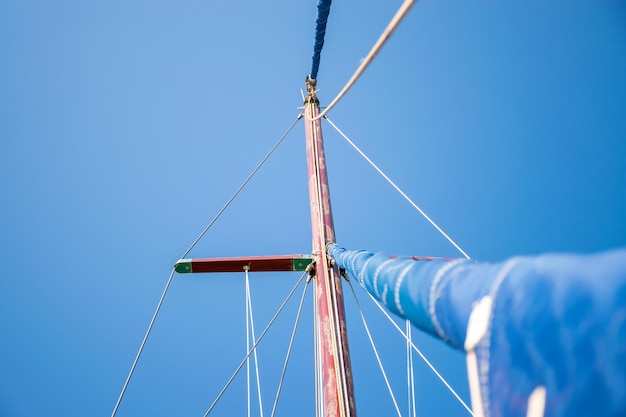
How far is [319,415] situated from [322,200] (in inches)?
73.8

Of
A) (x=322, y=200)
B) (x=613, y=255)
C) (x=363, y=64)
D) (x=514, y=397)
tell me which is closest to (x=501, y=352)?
(x=514, y=397)

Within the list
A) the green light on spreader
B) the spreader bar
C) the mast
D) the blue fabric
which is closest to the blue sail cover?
the mast

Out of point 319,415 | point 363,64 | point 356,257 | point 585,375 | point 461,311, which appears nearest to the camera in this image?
point 585,375

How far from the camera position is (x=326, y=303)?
10.4ft

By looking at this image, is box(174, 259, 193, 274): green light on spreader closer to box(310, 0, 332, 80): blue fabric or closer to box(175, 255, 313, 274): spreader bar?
box(175, 255, 313, 274): spreader bar

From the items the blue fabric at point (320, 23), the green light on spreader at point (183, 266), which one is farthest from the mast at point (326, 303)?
the green light on spreader at point (183, 266)

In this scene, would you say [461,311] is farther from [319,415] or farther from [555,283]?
[319,415]

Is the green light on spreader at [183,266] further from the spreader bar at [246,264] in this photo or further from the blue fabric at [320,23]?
the blue fabric at [320,23]

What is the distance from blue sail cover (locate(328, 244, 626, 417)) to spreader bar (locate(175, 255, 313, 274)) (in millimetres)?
3120

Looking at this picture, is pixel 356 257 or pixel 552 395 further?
pixel 356 257

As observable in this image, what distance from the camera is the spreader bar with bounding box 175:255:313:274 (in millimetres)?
3814

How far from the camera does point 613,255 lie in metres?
0.50

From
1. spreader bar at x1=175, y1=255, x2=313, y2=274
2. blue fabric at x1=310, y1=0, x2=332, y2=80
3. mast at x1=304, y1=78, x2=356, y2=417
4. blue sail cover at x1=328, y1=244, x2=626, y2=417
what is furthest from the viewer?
spreader bar at x1=175, y1=255, x2=313, y2=274

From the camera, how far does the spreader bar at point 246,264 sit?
381 centimetres
